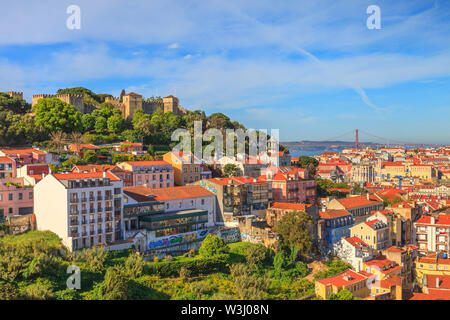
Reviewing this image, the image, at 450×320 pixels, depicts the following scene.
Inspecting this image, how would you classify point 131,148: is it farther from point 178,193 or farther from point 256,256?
point 256,256

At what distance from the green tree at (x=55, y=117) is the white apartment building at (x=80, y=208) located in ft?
→ 66.3

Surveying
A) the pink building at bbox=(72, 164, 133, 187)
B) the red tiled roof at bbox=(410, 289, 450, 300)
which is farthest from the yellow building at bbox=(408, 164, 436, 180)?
the pink building at bbox=(72, 164, 133, 187)

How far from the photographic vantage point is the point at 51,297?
18656 millimetres

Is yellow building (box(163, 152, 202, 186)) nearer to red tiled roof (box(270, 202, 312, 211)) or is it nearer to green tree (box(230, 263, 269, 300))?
red tiled roof (box(270, 202, 312, 211))

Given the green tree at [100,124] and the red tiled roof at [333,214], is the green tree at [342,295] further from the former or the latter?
the green tree at [100,124]

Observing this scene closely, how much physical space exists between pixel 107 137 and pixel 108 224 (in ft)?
80.3

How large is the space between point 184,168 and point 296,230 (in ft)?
42.1

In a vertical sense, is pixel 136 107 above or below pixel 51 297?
above

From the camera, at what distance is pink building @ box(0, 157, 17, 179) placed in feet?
101

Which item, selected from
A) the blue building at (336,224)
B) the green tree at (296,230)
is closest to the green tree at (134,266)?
the green tree at (296,230)

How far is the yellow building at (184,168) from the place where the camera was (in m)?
37.9

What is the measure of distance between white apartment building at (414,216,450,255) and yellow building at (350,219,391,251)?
3.53 meters
